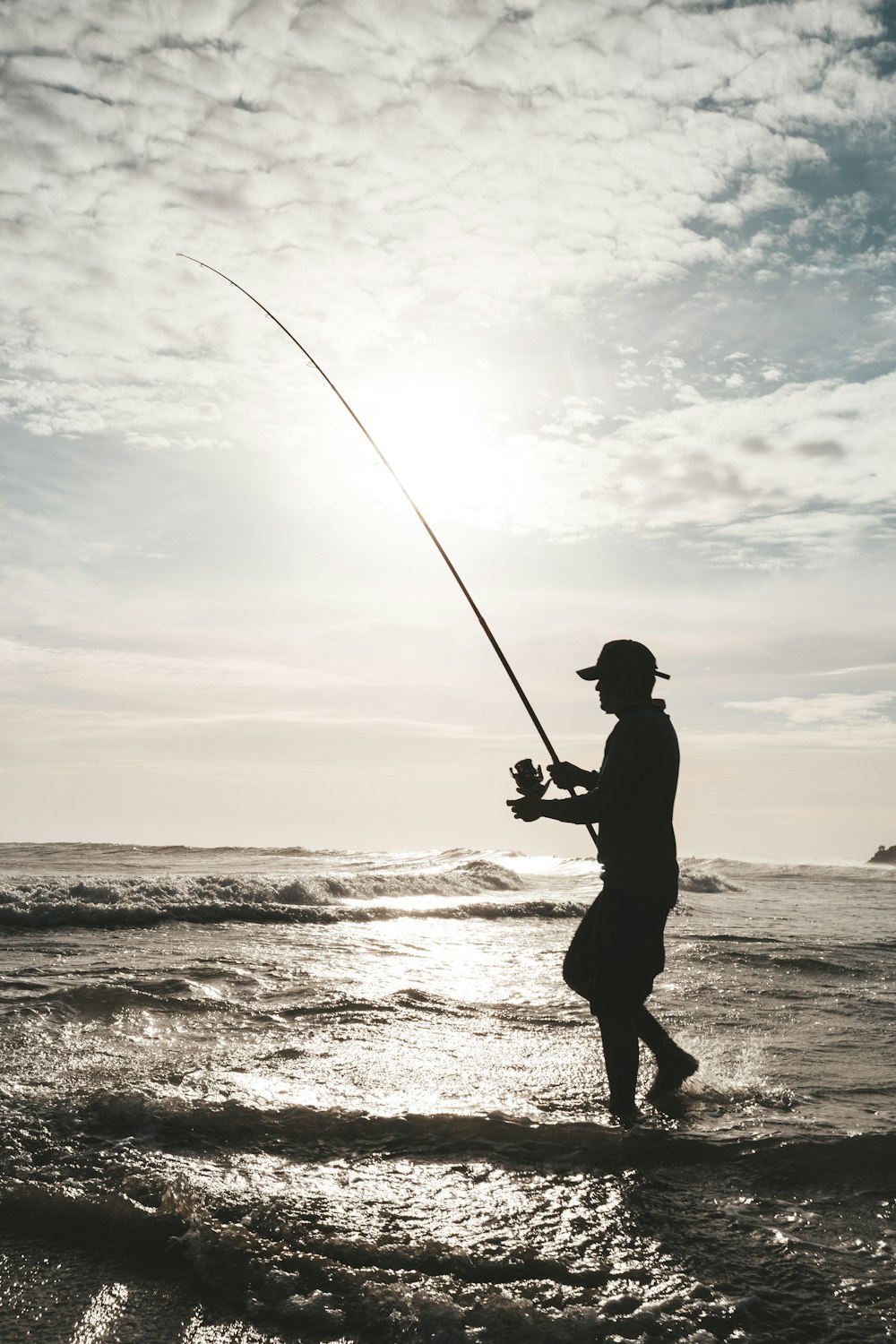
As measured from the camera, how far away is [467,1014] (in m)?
6.31

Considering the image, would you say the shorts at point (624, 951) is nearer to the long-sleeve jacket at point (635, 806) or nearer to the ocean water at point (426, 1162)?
the long-sleeve jacket at point (635, 806)

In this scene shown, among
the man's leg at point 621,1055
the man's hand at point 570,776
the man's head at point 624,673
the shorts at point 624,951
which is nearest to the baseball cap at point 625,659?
the man's head at point 624,673

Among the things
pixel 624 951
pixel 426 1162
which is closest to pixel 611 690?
pixel 624 951

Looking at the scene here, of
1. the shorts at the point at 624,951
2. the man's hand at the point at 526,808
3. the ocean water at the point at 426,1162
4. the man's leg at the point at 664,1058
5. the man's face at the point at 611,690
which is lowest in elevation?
the ocean water at the point at 426,1162

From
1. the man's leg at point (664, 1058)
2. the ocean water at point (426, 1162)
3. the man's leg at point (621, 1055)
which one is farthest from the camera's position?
the man's leg at point (664, 1058)

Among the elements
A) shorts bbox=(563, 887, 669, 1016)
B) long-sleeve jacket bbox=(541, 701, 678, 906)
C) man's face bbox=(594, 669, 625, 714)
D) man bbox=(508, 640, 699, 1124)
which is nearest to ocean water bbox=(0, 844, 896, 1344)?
man bbox=(508, 640, 699, 1124)

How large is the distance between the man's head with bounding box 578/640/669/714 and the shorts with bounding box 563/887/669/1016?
35.7 inches

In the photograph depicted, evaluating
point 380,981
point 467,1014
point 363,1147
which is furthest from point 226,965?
point 363,1147

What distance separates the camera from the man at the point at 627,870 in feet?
13.7

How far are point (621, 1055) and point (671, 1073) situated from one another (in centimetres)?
51

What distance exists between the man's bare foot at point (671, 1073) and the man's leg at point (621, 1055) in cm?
39

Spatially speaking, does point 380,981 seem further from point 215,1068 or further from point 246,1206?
point 246,1206

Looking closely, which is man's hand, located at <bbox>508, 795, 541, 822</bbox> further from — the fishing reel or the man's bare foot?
the man's bare foot

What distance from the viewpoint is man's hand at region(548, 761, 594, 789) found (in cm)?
480
